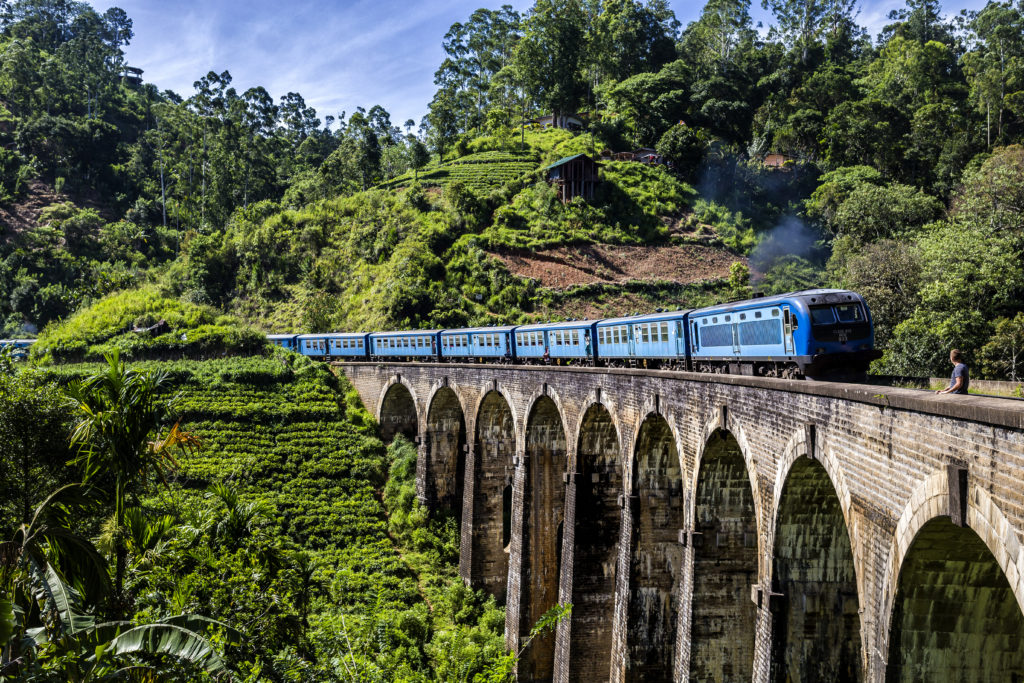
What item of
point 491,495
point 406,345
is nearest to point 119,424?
point 491,495

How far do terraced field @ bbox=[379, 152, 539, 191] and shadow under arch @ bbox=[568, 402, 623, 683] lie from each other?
45639 millimetres

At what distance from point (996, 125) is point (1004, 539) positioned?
54.2 m

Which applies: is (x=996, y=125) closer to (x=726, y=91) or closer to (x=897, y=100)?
(x=897, y=100)

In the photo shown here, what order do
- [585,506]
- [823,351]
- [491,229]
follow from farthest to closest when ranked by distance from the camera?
[491,229] → [585,506] → [823,351]

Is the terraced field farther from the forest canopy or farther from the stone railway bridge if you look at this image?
the stone railway bridge

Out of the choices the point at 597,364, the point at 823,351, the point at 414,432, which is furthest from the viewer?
the point at 414,432

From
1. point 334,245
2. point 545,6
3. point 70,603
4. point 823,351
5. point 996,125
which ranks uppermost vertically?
point 545,6

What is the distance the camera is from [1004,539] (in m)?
6.36

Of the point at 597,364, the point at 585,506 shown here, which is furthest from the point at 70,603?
the point at 597,364

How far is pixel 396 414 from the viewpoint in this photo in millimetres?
36781

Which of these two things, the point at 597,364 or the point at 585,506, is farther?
the point at 597,364

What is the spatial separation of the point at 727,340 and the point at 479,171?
2102 inches

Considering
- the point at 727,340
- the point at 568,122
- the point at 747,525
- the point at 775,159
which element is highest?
the point at 568,122

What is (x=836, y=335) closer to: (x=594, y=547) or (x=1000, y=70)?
(x=594, y=547)
